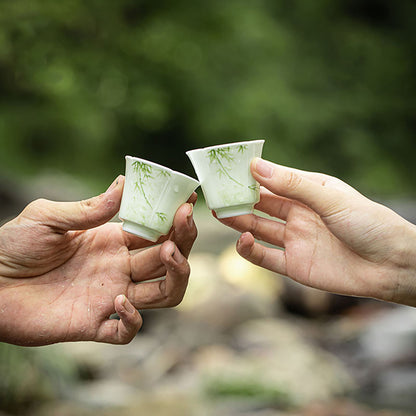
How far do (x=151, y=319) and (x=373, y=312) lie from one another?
265 centimetres

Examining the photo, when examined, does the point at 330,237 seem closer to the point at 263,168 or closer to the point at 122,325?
the point at 263,168

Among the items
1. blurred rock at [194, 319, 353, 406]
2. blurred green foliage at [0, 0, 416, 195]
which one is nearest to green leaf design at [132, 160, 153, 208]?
blurred rock at [194, 319, 353, 406]

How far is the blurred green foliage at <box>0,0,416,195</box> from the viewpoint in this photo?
947 cm

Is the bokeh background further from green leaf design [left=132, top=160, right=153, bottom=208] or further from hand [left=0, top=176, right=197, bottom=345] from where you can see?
green leaf design [left=132, top=160, right=153, bottom=208]

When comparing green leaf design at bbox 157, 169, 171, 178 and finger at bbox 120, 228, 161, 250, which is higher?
green leaf design at bbox 157, 169, 171, 178

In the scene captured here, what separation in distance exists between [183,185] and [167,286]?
17.6 inches

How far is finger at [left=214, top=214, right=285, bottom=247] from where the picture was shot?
2.35 metres

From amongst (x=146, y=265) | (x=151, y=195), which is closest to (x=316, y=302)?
(x=146, y=265)

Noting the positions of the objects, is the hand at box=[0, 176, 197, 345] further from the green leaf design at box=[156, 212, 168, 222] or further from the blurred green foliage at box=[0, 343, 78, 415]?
the blurred green foliage at box=[0, 343, 78, 415]

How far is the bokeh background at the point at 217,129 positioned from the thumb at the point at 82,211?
266 cm

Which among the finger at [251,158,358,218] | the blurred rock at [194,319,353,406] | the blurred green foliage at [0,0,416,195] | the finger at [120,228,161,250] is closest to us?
the finger at [251,158,358,218]

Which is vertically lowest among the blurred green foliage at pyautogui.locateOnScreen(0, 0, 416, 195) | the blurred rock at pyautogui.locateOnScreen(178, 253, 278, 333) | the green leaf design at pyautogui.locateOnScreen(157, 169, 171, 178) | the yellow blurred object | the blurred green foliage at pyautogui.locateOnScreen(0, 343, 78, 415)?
the blurred green foliage at pyautogui.locateOnScreen(0, 343, 78, 415)

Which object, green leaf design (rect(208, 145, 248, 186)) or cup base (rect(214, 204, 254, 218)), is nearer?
green leaf design (rect(208, 145, 248, 186))

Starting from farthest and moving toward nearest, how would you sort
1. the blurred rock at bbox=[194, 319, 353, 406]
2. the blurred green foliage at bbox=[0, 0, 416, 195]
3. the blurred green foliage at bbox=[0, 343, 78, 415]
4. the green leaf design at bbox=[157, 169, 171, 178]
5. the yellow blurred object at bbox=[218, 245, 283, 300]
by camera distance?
1. the blurred green foliage at bbox=[0, 0, 416, 195]
2. the yellow blurred object at bbox=[218, 245, 283, 300]
3. the blurred rock at bbox=[194, 319, 353, 406]
4. the blurred green foliage at bbox=[0, 343, 78, 415]
5. the green leaf design at bbox=[157, 169, 171, 178]
